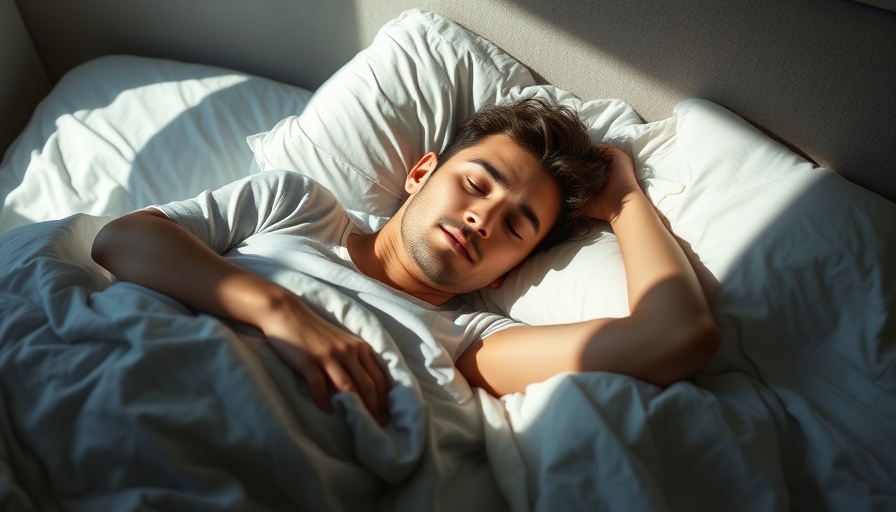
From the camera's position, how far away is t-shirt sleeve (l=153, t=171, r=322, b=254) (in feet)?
4.05

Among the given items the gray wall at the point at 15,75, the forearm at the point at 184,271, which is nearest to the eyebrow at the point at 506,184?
the forearm at the point at 184,271

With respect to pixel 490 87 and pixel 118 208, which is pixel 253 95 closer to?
pixel 118 208

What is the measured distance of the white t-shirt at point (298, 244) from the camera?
3.95 ft

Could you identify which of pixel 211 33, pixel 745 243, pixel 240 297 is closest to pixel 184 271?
pixel 240 297

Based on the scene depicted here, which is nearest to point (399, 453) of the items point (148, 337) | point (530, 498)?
point (530, 498)

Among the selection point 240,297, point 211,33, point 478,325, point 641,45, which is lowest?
point 478,325

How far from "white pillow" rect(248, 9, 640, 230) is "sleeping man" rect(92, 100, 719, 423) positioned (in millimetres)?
89

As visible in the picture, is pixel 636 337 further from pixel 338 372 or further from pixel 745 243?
pixel 338 372

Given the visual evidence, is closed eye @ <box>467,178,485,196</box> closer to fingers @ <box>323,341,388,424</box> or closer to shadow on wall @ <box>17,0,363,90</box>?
fingers @ <box>323,341,388,424</box>

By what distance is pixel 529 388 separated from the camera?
108cm

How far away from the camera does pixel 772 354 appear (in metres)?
1.14

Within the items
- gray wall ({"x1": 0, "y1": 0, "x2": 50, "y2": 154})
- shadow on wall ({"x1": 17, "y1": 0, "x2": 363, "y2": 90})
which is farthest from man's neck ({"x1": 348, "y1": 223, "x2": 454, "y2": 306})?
gray wall ({"x1": 0, "y1": 0, "x2": 50, "y2": 154})

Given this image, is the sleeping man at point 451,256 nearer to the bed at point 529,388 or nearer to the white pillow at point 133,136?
the bed at point 529,388

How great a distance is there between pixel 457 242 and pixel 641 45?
58cm
